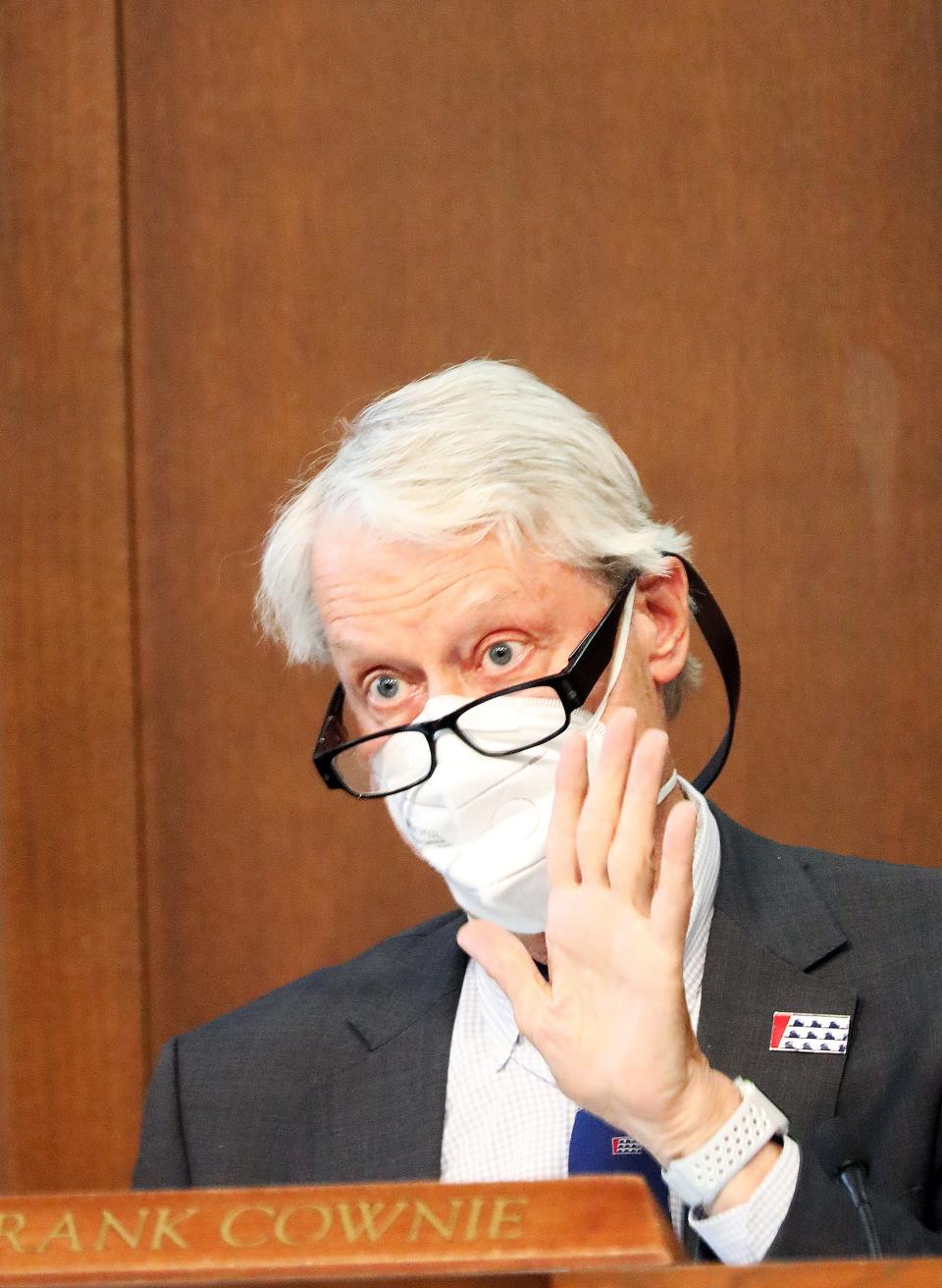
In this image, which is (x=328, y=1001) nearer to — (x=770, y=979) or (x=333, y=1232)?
(x=770, y=979)

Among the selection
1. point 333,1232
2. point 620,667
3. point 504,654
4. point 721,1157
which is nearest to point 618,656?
point 620,667

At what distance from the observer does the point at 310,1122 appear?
1659 millimetres

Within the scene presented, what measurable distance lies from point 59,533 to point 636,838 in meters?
1.28

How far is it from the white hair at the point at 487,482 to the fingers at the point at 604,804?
1.10ft

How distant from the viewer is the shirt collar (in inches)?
63.1

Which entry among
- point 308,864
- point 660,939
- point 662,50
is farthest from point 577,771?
point 662,50

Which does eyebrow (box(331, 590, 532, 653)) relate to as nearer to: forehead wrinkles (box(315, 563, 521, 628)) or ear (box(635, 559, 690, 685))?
forehead wrinkles (box(315, 563, 521, 628))

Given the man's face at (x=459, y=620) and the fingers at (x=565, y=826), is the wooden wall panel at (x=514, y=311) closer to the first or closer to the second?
the man's face at (x=459, y=620)

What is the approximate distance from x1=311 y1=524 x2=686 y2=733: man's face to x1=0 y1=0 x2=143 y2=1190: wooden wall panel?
0.78m

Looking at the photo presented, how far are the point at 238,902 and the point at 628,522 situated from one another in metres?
1.01

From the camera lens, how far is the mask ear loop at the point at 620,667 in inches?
61.9

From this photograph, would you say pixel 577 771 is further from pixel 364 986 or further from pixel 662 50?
pixel 662 50

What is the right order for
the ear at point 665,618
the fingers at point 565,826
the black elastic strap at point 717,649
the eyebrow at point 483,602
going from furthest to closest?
the black elastic strap at point 717,649 → the ear at point 665,618 → the eyebrow at point 483,602 → the fingers at point 565,826

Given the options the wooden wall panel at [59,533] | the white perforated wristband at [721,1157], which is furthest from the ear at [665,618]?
the wooden wall panel at [59,533]
